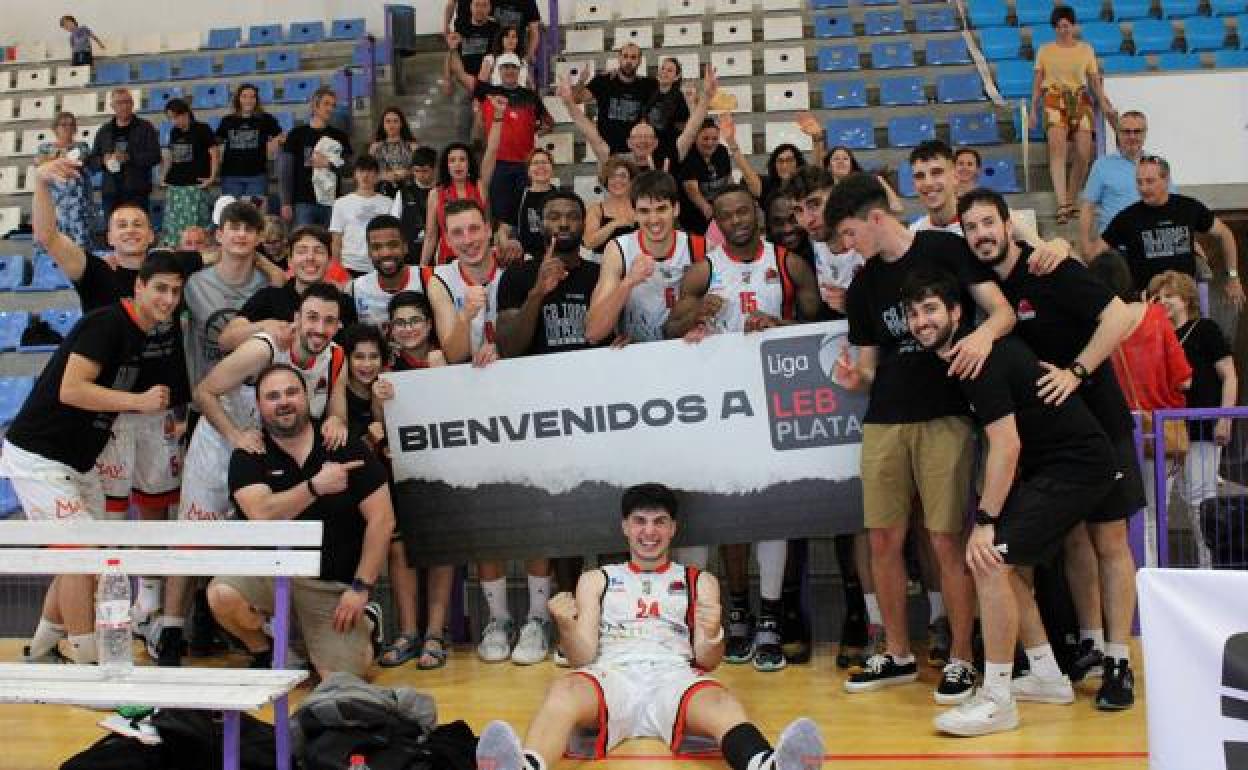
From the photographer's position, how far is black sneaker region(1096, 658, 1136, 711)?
16.1 ft

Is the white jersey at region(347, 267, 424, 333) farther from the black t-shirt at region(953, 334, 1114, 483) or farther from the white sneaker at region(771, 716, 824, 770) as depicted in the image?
the white sneaker at region(771, 716, 824, 770)

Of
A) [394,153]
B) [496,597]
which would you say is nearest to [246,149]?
[394,153]

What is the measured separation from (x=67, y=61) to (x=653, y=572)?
14.0m

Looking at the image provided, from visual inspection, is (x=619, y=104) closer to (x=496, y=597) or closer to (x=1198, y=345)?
(x=1198, y=345)

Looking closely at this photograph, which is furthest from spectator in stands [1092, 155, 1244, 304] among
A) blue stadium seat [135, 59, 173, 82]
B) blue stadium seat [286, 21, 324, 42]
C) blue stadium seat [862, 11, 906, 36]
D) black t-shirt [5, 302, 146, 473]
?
blue stadium seat [135, 59, 173, 82]

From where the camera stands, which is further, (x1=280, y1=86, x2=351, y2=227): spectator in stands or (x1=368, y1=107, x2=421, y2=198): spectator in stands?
(x1=280, y1=86, x2=351, y2=227): spectator in stands

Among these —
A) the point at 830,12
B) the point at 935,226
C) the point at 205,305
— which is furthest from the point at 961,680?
the point at 830,12

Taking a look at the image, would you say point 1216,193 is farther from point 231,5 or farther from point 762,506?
point 231,5

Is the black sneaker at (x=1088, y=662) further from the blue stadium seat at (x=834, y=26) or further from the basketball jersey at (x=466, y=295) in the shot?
the blue stadium seat at (x=834, y=26)

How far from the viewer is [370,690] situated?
14.9ft

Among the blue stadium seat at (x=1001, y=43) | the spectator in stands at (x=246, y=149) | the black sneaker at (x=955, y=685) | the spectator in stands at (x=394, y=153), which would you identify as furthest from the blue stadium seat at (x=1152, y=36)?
the black sneaker at (x=955, y=685)

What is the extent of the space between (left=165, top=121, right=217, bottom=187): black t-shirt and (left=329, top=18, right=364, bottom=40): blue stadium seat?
4456 millimetres

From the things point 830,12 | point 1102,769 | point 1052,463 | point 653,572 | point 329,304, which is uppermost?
point 830,12

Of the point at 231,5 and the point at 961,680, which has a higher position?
the point at 231,5
